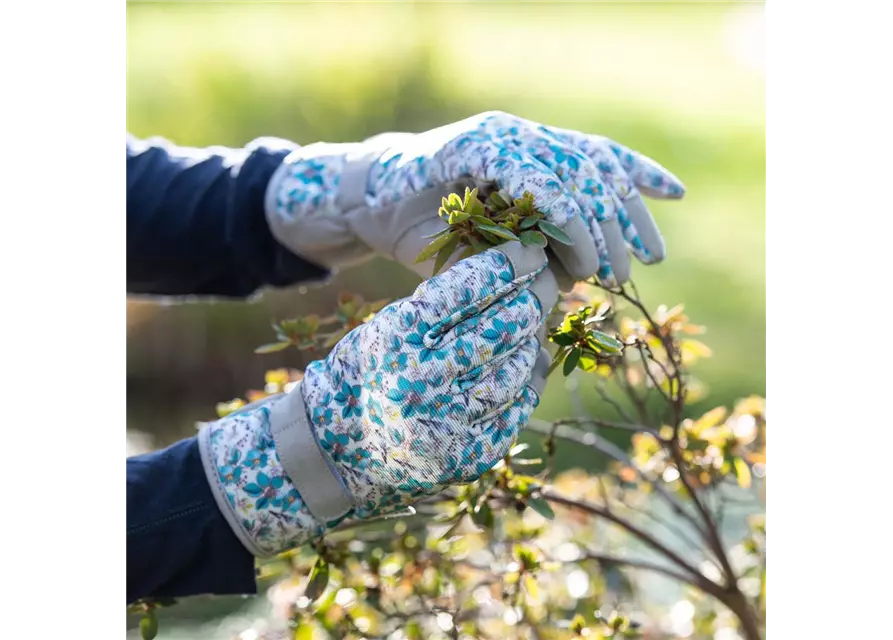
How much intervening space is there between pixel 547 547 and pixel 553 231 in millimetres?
1325

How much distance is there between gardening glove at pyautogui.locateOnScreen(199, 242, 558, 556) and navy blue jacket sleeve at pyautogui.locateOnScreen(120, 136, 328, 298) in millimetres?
536

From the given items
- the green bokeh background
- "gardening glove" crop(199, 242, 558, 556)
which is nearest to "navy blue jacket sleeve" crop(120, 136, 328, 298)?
"gardening glove" crop(199, 242, 558, 556)

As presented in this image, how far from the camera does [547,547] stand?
229cm

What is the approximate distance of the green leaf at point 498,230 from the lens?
1.12m

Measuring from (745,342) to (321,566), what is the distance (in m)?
3.41

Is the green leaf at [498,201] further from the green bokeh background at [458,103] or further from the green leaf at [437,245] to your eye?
the green bokeh background at [458,103]

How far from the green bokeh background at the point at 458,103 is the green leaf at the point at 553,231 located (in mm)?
2696

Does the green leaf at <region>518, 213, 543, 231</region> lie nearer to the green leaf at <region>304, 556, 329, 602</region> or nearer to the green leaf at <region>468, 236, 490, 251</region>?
the green leaf at <region>468, 236, 490, 251</region>

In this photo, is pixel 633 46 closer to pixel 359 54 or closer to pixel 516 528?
pixel 359 54

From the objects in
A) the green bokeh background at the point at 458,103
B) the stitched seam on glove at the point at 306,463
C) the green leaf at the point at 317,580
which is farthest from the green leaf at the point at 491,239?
the green bokeh background at the point at 458,103

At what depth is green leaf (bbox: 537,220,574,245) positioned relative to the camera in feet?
3.81
